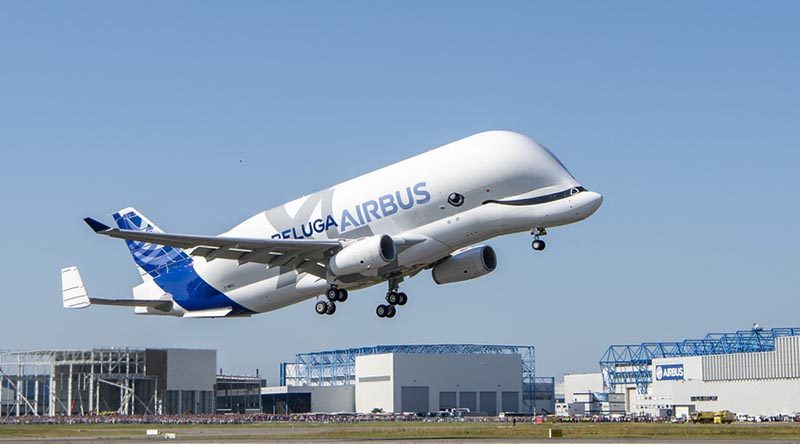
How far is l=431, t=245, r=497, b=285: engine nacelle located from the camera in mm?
65688

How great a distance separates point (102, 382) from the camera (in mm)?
150750

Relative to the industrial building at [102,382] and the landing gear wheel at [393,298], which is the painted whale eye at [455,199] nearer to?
the landing gear wheel at [393,298]

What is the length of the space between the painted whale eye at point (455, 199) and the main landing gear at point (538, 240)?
3927 mm

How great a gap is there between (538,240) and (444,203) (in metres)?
5.02

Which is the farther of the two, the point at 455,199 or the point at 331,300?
the point at 331,300

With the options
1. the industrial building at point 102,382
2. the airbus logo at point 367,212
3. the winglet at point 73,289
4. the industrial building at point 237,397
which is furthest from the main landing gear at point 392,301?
the industrial building at point 237,397

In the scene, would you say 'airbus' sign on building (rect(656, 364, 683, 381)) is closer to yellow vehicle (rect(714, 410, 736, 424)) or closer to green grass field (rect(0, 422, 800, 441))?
yellow vehicle (rect(714, 410, 736, 424))

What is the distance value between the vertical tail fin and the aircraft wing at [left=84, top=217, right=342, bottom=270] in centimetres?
844

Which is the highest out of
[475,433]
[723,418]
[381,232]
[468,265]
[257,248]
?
[381,232]

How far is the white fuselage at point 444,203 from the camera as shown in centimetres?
5703

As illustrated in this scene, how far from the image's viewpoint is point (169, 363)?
153 meters

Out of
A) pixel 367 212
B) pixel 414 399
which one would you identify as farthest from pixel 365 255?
pixel 414 399

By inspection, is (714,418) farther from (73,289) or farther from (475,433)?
(73,289)

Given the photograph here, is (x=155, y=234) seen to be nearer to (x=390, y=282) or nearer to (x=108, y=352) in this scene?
(x=390, y=282)
